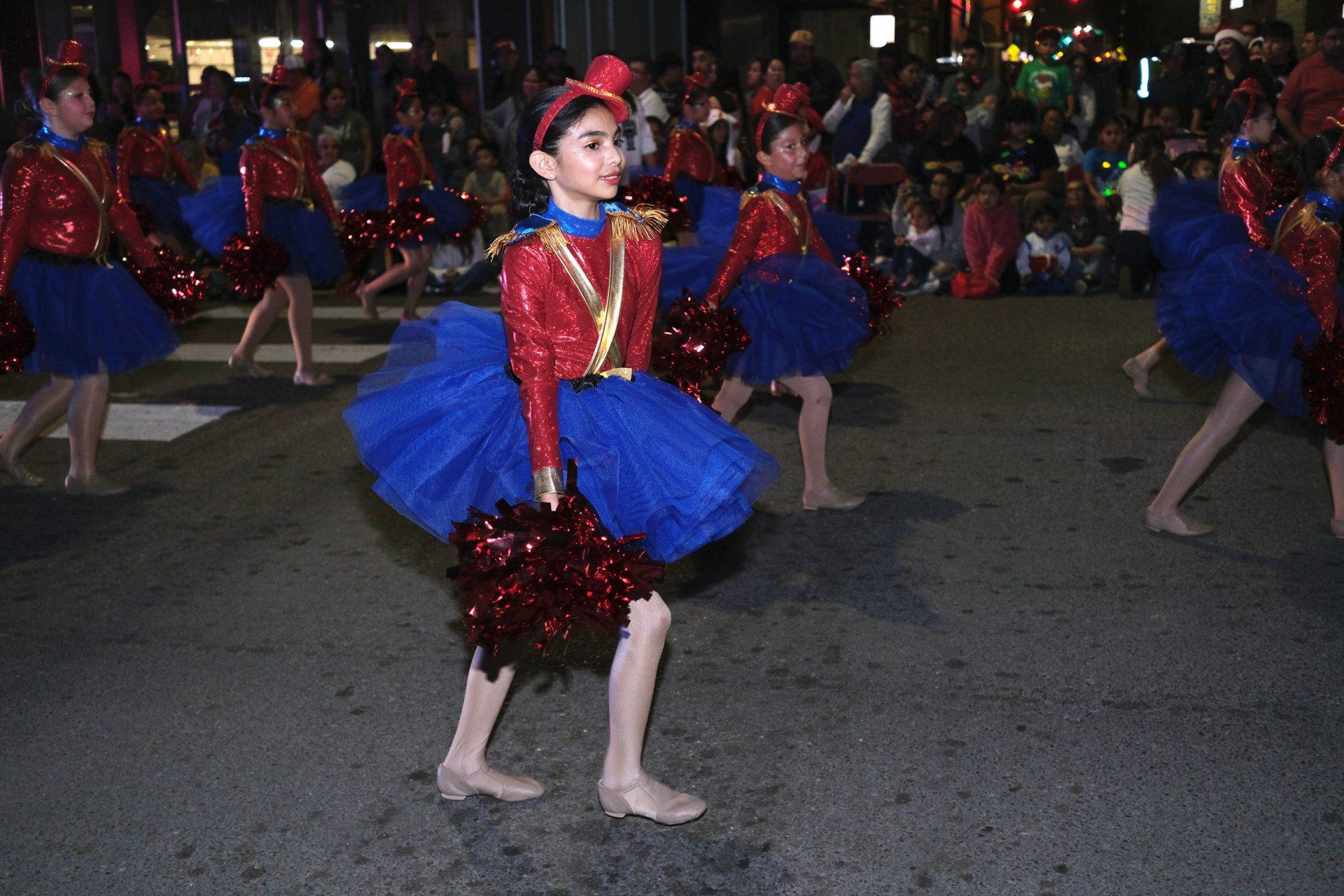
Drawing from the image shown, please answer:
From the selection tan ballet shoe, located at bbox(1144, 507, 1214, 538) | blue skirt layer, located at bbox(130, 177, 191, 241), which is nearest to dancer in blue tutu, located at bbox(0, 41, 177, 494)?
tan ballet shoe, located at bbox(1144, 507, 1214, 538)

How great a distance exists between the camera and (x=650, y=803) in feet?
12.6

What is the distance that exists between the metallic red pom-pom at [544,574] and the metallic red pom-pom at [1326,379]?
3.44m

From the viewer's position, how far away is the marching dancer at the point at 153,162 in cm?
1327

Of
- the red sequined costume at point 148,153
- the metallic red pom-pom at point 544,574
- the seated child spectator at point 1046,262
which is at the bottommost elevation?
the seated child spectator at point 1046,262

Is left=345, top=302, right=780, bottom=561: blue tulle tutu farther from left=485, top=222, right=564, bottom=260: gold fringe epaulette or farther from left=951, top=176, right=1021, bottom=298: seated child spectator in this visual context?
left=951, top=176, right=1021, bottom=298: seated child spectator

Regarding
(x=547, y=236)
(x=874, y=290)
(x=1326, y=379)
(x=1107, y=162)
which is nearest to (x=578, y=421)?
(x=547, y=236)

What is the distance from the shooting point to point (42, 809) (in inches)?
158

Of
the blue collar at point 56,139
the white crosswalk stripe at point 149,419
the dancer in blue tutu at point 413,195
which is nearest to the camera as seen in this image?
the blue collar at point 56,139

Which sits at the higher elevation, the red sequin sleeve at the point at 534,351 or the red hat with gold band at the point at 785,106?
the red hat with gold band at the point at 785,106

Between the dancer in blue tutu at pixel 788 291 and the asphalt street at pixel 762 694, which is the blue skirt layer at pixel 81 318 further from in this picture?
the dancer in blue tutu at pixel 788 291

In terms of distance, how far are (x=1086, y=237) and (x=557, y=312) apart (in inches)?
458

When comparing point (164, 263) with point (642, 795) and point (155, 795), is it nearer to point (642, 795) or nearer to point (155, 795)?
point (155, 795)

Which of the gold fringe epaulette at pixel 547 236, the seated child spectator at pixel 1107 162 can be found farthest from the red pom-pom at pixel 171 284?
the seated child spectator at pixel 1107 162

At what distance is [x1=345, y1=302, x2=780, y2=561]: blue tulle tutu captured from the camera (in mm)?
3617
